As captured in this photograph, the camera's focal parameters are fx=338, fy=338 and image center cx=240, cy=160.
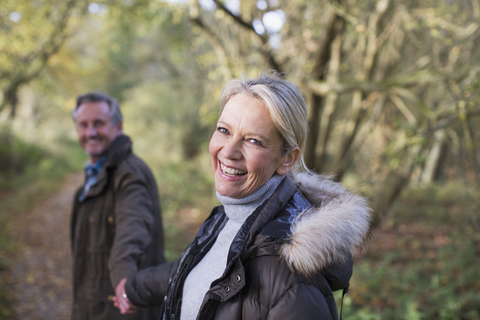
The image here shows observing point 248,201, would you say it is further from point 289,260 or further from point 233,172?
point 289,260

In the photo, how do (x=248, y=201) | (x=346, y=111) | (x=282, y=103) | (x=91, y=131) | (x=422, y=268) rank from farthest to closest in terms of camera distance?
(x=346, y=111) → (x=422, y=268) → (x=91, y=131) → (x=248, y=201) → (x=282, y=103)

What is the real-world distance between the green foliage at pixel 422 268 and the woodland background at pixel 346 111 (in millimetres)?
33

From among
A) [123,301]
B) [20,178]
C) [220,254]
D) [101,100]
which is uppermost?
[101,100]

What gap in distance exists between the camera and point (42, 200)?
1166 cm

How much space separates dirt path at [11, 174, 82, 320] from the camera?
5.57 meters

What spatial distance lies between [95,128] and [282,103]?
1.92 metres

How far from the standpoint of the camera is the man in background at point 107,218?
2318mm

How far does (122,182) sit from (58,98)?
14.6 m

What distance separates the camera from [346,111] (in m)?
11.4

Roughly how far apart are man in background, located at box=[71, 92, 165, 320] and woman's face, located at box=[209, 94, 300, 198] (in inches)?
41.9

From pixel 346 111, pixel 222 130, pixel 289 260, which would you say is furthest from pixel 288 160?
pixel 346 111

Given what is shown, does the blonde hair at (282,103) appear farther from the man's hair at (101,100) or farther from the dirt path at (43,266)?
the dirt path at (43,266)

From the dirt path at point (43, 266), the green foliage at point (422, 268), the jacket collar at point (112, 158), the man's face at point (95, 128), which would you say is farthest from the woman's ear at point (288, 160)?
the dirt path at point (43, 266)

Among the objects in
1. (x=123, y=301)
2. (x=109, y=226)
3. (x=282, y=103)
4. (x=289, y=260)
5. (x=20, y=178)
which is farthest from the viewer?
(x=20, y=178)
